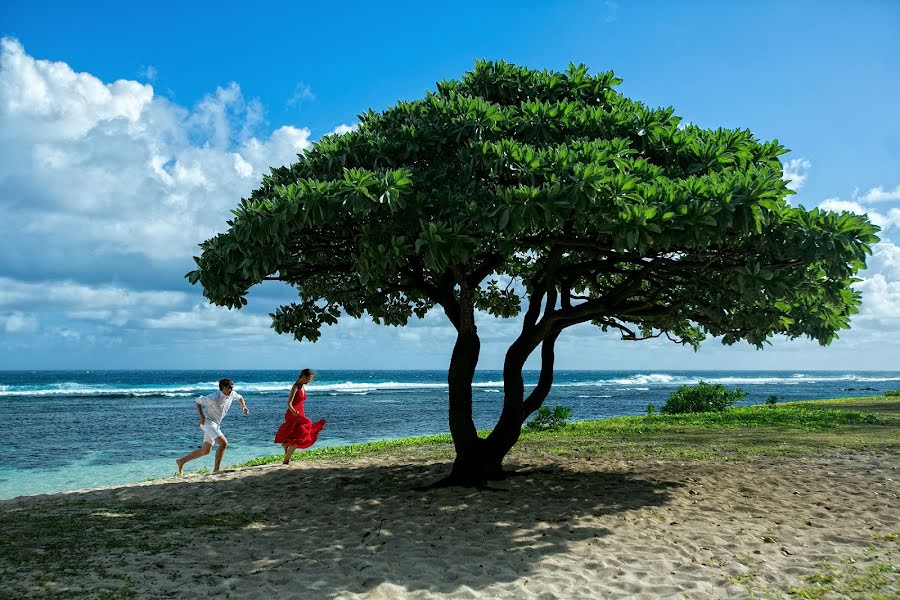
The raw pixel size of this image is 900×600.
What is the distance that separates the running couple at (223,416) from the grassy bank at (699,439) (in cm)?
138

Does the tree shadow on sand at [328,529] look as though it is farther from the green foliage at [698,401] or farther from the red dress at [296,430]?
the green foliage at [698,401]

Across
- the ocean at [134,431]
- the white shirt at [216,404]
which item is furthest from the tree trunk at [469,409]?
the ocean at [134,431]

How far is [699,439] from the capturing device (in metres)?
16.2

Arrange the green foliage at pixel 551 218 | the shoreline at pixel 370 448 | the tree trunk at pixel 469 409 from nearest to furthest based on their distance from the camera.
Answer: the green foliage at pixel 551 218 < the tree trunk at pixel 469 409 < the shoreline at pixel 370 448

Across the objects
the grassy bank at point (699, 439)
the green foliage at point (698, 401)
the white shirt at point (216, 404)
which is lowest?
the grassy bank at point (699, 439)

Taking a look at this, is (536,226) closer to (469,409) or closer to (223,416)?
(469,409)

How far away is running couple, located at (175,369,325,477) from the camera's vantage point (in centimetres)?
1255

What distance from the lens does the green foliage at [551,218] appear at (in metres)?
7.38

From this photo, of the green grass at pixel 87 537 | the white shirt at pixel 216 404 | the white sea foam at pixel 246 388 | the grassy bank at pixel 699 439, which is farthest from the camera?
the white sea foam at pixel 246 388

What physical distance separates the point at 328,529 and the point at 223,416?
5.65m

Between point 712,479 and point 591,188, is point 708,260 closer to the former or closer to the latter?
point 591,188

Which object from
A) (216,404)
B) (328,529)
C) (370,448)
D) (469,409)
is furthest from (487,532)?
(370,448)

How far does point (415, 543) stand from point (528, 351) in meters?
4.19

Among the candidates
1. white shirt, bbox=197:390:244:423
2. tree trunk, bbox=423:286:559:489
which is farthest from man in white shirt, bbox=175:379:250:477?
tree trunk, bbox=423:286:559:489
